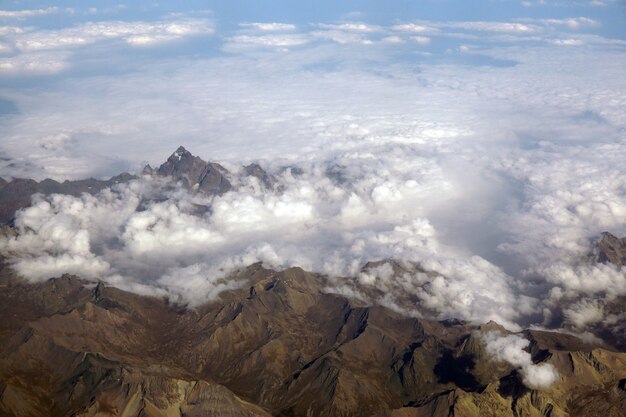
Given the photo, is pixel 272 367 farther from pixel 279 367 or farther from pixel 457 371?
pixel 457 371

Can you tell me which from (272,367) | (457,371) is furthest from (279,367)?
(457,371)

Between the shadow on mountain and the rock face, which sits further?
the shadow on mountain

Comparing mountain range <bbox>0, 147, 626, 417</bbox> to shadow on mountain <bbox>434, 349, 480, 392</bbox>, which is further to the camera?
shadow on mountain <bbox>434, 349, 480, 392</bbox>

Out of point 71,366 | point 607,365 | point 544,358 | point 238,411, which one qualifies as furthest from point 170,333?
point 607,365

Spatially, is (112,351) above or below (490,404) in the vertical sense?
below

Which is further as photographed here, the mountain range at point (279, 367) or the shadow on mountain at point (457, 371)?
the shadow on mountain at point (457, 371)

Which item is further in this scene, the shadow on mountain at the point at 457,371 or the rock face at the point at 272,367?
the shadow on mountain at the point at 457,371

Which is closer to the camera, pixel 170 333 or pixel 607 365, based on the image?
pixel 607 365

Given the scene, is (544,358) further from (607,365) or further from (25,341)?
(25,341)
